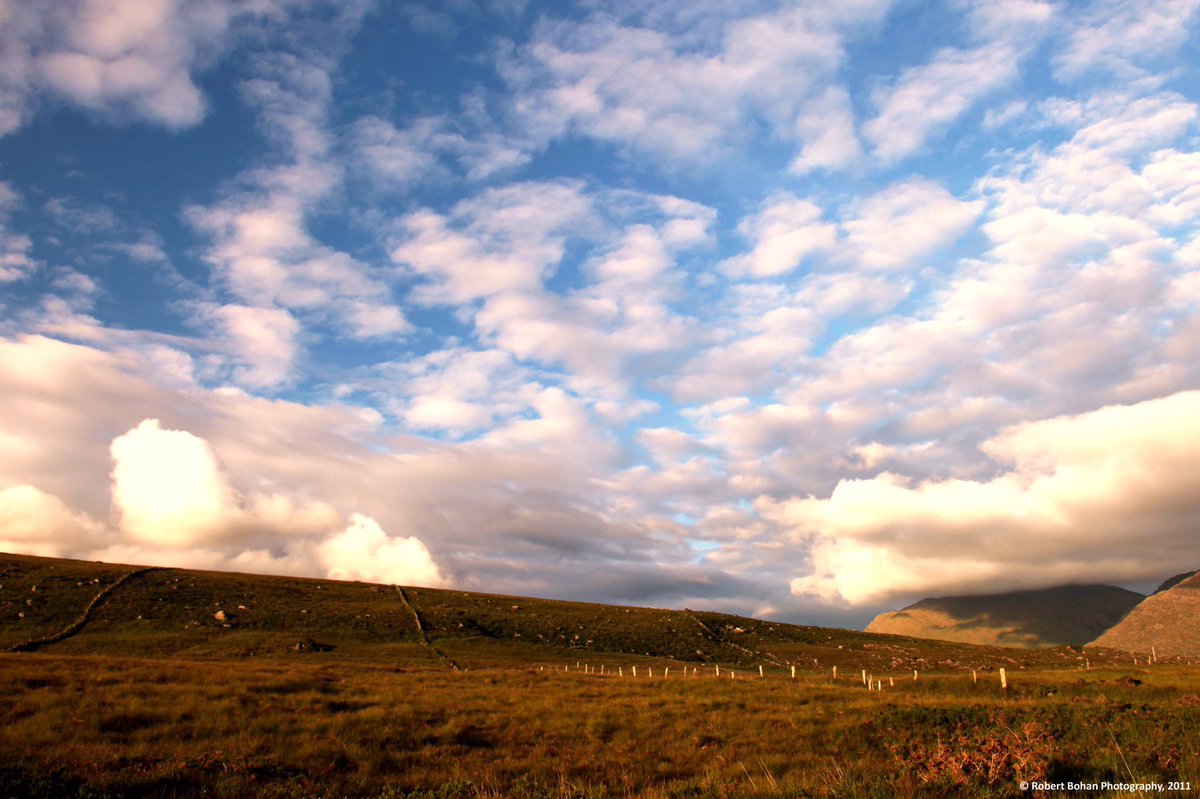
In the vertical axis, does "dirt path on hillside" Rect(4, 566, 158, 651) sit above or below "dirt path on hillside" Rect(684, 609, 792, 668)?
above

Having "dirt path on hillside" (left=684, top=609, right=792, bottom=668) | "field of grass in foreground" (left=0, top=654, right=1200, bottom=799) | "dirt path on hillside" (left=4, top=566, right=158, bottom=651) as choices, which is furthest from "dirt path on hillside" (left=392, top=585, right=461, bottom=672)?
"dirt path on hillside" (left=684, top=609, right=792, bottom=668)

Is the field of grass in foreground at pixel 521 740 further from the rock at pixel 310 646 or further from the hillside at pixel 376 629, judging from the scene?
the hillside at pixel 376 629

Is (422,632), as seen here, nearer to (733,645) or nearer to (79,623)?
(79,623)

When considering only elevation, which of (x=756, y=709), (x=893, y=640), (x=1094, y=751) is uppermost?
(x=1094, y=751)

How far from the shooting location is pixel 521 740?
68.2ft

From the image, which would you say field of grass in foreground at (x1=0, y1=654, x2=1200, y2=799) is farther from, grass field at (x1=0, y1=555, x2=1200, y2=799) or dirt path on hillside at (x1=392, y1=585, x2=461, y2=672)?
dirt path on hillside at (x1=392, y1=585, x2=461, y2=672)

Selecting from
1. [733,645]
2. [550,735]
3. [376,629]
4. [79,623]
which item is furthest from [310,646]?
[733,645]

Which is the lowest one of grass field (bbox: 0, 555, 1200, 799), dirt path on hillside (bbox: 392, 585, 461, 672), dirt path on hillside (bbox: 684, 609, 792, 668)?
dirt path on hillside (bbox: 684, 609, 792, 668)

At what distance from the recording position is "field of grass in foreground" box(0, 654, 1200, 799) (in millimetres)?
12695

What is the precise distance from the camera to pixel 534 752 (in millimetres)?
18484

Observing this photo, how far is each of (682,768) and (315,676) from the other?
26891 mm

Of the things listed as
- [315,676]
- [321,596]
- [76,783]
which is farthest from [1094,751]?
[321,596]

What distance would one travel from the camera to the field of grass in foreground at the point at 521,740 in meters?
12.7

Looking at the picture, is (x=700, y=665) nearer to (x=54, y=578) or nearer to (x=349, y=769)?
(x=349, y=769)
